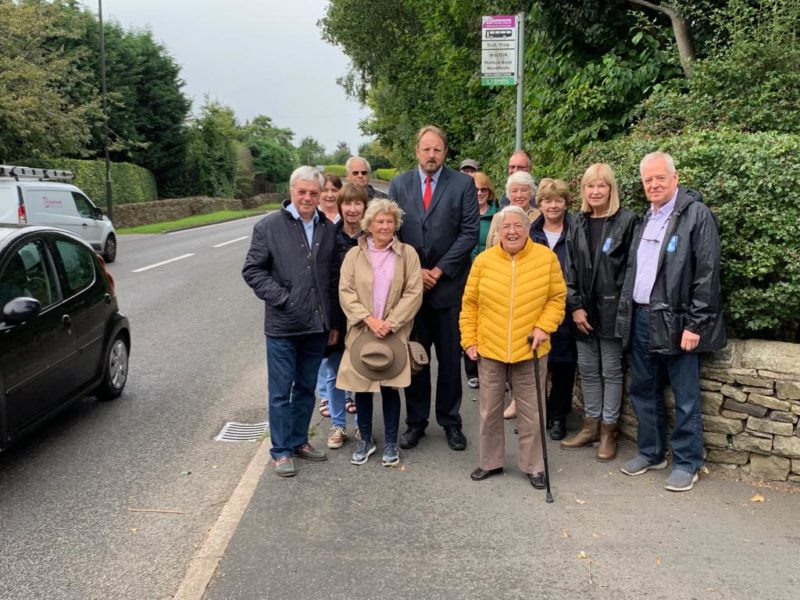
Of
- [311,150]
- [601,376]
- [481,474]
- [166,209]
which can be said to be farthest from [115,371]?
[311,150]

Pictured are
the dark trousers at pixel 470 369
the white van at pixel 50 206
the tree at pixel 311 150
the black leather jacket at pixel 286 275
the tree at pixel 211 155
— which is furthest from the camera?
the tree at pixel 311 150

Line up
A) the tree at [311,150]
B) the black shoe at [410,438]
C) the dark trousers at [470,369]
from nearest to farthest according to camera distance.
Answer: the black shoe at [410,438]
the dark trousers at [470,369]
the tree at [311,150]

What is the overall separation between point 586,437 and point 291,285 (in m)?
2.36

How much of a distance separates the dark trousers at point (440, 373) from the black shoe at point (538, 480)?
839 millimetres

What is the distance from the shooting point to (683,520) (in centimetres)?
398

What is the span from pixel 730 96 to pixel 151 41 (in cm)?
4196

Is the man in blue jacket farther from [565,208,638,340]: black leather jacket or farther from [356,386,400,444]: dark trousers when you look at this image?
[565,208,638,340]: black leather jacket

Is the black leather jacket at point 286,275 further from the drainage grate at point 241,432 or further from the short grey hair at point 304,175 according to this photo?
the drainage grate at point 241,432

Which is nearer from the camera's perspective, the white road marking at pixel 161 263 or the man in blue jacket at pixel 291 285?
the man in blue jacket at pixel 291 285

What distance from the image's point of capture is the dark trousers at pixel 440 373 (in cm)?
513

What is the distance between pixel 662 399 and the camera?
15.2ft

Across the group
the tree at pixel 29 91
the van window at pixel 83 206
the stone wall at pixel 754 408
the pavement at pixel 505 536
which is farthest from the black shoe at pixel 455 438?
the tree at pixel 29 91

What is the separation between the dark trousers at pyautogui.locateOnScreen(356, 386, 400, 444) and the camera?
488 cm

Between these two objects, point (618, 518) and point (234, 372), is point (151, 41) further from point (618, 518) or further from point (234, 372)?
point (618, 518)
